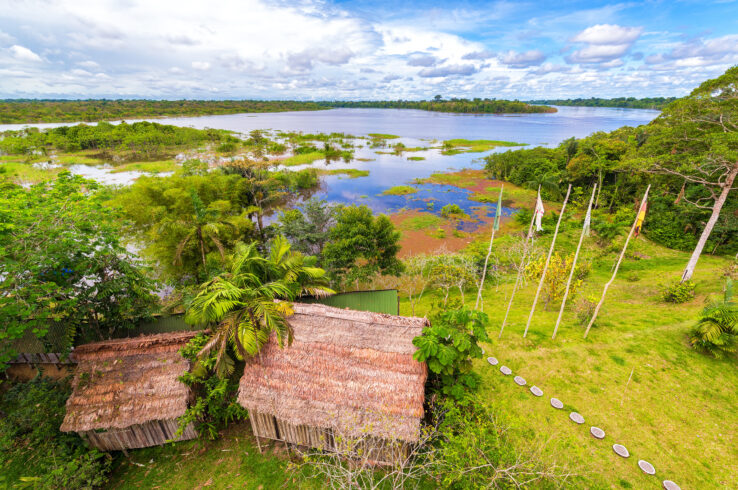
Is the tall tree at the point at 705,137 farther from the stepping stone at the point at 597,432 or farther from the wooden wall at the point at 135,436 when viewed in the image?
the wooden wall at the point at 135,436

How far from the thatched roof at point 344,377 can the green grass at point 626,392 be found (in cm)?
304

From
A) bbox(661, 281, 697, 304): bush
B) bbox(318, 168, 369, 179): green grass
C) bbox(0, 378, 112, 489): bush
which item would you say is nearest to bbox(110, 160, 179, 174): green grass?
bbox(318, 168, 369, 179): green grass

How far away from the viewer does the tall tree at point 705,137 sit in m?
12.1

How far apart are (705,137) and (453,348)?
16042mm

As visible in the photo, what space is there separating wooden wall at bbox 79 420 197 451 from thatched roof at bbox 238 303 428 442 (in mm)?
2612

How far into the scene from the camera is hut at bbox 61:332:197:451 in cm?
769

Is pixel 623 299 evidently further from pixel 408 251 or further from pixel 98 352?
pixel 98 352

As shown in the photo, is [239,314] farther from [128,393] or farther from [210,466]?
[210,466]

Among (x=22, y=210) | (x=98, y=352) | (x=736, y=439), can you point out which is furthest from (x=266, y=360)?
(x=736, y=439)

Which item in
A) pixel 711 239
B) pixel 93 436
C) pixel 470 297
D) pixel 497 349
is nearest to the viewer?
pixel 93 436

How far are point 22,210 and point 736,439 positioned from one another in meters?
20.0

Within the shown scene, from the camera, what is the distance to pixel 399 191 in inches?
1570

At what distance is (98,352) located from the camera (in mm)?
8328

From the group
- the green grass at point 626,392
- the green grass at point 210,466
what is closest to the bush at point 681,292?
the green grass at point 626,392
